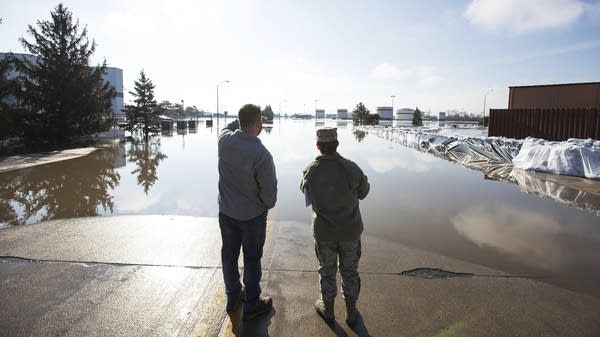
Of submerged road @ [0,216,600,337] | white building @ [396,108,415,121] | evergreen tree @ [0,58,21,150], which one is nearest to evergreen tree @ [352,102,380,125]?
evergreen tree @ [0,58,21,150]

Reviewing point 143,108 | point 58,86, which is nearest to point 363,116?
point 143,108

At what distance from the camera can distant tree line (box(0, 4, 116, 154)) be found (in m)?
19.1

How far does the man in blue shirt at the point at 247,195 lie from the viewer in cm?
296

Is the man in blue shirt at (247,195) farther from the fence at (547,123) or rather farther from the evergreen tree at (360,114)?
the evergreen tree at (360,114)

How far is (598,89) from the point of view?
69.1ft

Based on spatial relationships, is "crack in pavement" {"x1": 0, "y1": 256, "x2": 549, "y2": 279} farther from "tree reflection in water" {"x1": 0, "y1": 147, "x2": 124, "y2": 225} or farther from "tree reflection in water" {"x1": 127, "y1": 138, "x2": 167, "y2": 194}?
"tree reflection in water" {"x1": 127, "y1": 138, "x2": 167, "y2": 194}

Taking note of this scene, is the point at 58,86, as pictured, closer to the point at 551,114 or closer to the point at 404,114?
the point at 551,114

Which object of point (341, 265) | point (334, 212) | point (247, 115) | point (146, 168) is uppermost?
point (247, 115)

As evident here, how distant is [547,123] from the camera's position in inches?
726

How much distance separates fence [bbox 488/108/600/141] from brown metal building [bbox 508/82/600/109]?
5214 mm

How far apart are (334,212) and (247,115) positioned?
1.09 meters

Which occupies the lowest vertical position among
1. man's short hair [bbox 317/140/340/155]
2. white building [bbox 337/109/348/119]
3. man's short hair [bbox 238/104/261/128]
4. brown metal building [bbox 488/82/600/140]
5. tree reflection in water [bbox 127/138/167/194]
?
tree reflection in water [bbox 127/138/167/194]

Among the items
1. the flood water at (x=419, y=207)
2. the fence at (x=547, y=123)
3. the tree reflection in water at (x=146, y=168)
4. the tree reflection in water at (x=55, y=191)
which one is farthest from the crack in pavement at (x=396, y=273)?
the fence at (x=547, y=123)


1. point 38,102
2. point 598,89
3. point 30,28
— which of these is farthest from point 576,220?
point 30,28
